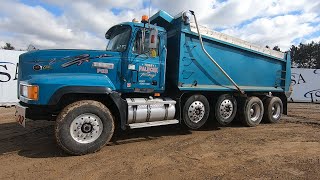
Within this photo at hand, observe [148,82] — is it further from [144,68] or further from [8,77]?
[8,77]

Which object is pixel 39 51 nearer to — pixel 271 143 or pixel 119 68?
pixel 119 68

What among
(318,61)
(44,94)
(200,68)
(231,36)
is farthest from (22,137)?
(318,61)

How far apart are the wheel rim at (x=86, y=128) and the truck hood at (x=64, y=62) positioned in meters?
1.02

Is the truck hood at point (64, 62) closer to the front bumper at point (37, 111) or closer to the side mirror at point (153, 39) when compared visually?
the front bumper at point (37, 111)

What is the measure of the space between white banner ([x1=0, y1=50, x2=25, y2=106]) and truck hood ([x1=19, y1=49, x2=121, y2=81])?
9.43 m

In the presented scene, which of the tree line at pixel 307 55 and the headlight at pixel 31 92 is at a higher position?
the tree line at pixel 307 55

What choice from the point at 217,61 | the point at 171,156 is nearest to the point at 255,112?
the point at 217,61

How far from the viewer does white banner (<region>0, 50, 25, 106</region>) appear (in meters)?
14.9

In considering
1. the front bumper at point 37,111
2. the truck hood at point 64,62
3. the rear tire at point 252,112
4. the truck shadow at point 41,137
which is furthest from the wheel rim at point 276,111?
the front bumper at point 37,111

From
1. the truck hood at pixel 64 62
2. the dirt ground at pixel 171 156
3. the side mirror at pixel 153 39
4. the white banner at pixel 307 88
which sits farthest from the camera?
the white banner at pixel 307 88

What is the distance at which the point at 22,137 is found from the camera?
24.8 ft

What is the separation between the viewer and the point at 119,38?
7473mm

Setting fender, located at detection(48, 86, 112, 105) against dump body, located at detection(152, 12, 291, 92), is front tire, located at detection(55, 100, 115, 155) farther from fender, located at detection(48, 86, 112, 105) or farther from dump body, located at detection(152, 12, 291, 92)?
dump body, located at detection(152, 12, 291, 92)

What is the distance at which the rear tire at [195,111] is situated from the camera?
26.6 ft
